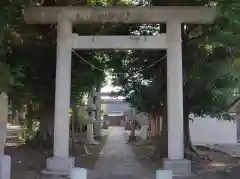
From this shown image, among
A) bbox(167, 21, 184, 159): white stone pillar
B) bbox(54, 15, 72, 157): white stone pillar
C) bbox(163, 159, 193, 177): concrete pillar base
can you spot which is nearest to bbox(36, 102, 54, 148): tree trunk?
bbox(54, 15, 72, 157): white stone pillar

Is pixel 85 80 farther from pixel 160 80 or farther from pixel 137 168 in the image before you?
pixel 137 168

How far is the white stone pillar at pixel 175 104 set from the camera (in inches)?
508

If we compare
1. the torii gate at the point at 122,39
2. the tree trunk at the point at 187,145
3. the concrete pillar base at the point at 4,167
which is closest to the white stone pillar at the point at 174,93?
the torii gate at the point at 122,39

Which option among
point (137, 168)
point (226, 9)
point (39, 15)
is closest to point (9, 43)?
point (39, 15)

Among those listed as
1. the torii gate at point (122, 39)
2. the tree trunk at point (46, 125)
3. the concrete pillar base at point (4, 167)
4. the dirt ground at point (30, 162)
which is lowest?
the dirt ground at point (30, 162)

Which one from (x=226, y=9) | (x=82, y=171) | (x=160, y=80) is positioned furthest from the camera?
(x=160, y=80)

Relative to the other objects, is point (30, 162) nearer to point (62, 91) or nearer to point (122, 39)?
point (62, 91)

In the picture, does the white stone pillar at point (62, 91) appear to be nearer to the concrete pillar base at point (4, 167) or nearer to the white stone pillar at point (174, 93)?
the concrete pillar base at point (4, 167)

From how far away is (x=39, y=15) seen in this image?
45.0 ft

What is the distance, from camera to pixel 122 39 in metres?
13.8

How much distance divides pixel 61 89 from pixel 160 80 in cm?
528

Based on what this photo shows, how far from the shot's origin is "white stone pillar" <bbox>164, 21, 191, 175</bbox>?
12906 millimetres

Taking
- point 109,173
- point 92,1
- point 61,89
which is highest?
point 92,1

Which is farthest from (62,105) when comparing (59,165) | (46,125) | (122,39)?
(46,125)
